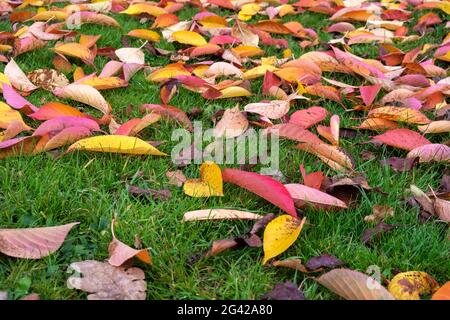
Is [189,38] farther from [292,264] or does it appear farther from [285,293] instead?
[285,293]

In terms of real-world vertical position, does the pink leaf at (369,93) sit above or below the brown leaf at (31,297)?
below

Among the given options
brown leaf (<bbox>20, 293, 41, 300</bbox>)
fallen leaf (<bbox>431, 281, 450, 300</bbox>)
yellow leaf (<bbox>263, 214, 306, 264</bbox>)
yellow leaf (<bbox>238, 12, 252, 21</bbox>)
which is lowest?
yellow leaf (<bbox>238, 12, 252, 21</bbox>)

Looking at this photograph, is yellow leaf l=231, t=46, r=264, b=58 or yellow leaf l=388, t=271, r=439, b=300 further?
yellow leaf l=231, t=46, r=264, b=58

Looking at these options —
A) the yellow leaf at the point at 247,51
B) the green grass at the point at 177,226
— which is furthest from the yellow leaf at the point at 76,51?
the green grass at the point at 177,226

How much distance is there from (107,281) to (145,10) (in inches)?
90.8

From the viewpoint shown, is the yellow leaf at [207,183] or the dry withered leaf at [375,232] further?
the yellow leaf at [207,183]

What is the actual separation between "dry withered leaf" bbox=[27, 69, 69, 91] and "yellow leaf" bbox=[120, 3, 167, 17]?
100cm

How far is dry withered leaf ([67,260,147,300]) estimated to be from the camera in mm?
1546

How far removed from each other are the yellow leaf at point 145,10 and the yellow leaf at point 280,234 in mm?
2139

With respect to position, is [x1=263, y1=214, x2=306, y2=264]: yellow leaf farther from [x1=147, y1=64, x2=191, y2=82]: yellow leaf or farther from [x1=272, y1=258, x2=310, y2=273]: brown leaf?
[x1=147, y1=64, x2=191, y2=82]: yellow leaf

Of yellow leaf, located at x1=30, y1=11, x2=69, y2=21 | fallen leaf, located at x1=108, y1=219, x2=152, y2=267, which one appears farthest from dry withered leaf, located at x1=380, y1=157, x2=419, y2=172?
yellow leaf, located at x1=30, y1=11, x2=69, y2=21

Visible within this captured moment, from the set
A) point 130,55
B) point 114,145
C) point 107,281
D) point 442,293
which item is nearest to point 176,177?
point 114,145

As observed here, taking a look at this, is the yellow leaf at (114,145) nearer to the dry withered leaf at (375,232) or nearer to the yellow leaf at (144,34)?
the dry withered leaf at (375,232)

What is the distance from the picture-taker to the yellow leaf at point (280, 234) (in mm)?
1692
